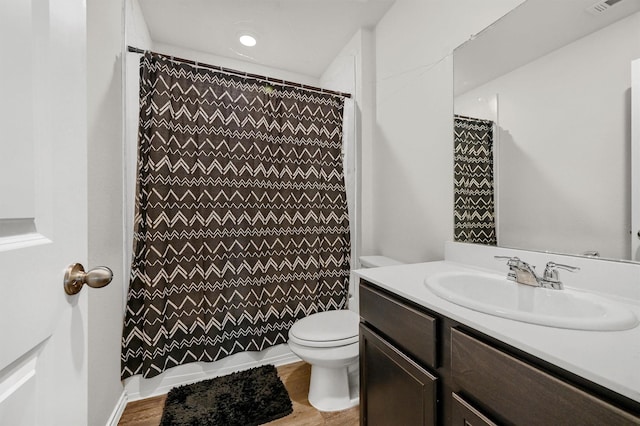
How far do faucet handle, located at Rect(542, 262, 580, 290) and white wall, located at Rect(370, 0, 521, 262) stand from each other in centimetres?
49

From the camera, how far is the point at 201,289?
1649 millimetres

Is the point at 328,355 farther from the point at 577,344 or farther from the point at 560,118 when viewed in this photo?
the point at 560,118

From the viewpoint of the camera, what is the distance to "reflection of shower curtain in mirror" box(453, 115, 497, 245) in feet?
4.09

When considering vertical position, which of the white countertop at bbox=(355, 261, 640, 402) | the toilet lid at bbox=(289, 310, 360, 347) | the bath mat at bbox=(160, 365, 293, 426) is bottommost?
the bath mat at bbox=(160, 365, 293, 426)

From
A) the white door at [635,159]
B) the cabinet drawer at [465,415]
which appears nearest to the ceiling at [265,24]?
the white door at [635,159]

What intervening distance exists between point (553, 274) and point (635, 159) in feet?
1.40

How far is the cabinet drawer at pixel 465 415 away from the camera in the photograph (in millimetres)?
639

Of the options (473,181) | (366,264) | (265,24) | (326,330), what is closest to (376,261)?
(366,264)

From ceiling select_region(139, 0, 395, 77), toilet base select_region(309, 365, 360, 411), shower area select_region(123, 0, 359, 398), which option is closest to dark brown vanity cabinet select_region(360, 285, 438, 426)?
toilet base select_region(309, 365, 360, 411)

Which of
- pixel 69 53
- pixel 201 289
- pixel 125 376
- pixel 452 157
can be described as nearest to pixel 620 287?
pixel 452 157

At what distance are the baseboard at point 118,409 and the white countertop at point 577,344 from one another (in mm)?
1628

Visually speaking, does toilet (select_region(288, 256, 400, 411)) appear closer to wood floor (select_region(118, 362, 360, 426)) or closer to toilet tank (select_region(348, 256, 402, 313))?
wood floor (select_region(118, 362, 360, 426))

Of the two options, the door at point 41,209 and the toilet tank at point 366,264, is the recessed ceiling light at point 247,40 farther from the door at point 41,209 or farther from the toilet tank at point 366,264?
the toilet tank at point 366,264

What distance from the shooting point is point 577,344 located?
56 centimetres
